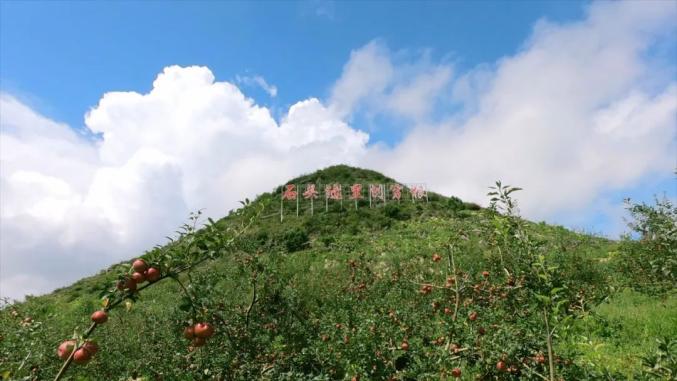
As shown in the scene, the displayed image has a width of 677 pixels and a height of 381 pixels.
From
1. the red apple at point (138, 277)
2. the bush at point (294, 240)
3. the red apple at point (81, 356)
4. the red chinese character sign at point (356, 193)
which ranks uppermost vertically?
the red chinese character sign at point (356, 193)

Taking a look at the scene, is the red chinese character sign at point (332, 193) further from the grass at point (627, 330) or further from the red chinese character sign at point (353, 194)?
the grass at point (627, 330)

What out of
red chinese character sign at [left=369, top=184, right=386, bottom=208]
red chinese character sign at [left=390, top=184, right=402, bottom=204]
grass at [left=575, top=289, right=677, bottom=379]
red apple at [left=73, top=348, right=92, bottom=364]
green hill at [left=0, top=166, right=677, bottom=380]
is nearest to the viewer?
red apple at [left=73, top=348, right=92, bottom=364]

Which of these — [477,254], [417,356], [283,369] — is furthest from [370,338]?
[477,254]

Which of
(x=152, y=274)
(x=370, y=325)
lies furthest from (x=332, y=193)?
(x=152, y=274)

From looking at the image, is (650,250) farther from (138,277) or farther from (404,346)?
(138,277)

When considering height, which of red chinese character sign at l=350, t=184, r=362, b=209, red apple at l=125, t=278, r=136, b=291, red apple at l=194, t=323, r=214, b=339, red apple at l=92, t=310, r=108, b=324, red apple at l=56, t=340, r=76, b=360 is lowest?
red apple at l=56, t=340, r=76, b=360

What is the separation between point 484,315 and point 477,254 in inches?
231

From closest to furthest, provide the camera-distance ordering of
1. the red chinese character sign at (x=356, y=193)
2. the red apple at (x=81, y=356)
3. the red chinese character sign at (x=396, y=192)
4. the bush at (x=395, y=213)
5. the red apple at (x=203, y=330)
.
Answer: the red apple at (x=81, y=356)
the red apple at (x=203, y=330)
the bush at (x=395, y=213)
the red chinese character sign at (x=356, y=193)
the red chinese character sign at (x=396, y=192)

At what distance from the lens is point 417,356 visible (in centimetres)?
362

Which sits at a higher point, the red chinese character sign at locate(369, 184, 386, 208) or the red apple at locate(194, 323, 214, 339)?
the red chinese character sign at locate(369, 184, 386, 208)

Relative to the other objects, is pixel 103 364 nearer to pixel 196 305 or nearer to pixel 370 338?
pixel 370 338

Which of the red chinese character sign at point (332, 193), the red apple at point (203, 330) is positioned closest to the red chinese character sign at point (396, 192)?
the red chinese character sign at point (332, 193)

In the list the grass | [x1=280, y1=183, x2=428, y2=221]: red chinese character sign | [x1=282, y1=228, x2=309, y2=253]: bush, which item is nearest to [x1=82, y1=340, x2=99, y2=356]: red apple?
the grass

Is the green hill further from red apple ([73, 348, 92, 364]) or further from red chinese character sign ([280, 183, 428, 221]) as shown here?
red chinese character sign ([280, 183, 428, 221])
